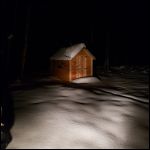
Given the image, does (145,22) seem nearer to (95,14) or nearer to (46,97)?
(95,14)

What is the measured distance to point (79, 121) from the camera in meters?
10.9

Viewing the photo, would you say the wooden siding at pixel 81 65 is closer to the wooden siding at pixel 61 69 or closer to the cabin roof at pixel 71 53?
the cabin roof at pixel 71 53

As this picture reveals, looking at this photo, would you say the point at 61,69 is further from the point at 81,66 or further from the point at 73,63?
the point at 81,66

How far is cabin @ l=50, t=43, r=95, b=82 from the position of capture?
72.8 ft

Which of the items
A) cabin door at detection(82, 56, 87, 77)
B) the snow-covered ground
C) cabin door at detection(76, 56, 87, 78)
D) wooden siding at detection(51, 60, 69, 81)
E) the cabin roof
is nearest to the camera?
the snow-covered ground

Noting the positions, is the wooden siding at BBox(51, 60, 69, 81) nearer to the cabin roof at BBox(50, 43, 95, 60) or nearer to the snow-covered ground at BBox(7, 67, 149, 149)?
the cabin roof at BBox(50, 43, 95, 60)

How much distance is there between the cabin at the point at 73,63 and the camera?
2220 centimetres

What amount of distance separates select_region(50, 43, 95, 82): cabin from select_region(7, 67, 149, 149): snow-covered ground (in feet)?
21.9

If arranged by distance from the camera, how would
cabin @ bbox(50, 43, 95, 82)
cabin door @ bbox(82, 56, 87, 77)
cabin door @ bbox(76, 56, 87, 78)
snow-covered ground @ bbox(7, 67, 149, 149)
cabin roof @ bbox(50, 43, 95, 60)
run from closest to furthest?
1. snow-covered ground @ bbox(7, 67, 149, 149)
2. cabin roof @ bbox(50, 43, 95, 60)
3. cabin @ bbox(50, 43, 95, 82)
4. cabin door @ bbox(76, 56, 87, 78)
5. cabin door @ bbox(82, 56, 87, 77)

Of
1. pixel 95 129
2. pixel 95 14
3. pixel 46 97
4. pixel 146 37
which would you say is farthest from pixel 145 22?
pixel 95 129

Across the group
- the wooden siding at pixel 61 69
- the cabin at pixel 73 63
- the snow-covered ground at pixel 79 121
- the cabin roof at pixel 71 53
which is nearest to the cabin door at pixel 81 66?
the cabin at pixel 73 63

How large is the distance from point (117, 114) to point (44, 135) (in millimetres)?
4487

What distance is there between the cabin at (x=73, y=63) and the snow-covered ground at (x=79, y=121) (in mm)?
6676

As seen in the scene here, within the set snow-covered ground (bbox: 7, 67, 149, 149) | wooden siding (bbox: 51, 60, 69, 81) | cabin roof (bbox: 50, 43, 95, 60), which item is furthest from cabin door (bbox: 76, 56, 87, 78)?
snow-covered ground (bbox: 7, 67, 149, 149)
